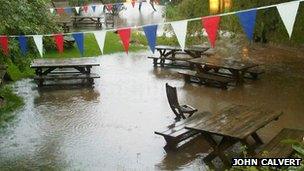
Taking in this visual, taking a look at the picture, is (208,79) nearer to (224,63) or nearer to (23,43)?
(224,63)

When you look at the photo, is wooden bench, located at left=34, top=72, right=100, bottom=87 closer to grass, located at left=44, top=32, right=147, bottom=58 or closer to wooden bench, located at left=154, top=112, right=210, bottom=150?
grass, located at left=44, top=32, right=147, bottom=58

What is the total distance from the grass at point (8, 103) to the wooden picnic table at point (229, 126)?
466 cm

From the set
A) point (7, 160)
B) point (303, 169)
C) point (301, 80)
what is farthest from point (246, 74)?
point (303, 169)

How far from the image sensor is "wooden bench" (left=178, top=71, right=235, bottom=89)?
12.7 meters

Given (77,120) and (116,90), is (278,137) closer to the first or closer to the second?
(77,120)

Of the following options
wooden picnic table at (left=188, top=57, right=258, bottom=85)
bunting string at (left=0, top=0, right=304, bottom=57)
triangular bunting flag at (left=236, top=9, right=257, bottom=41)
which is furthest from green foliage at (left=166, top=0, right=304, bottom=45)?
triangular bunting flag at (left=236, top=9, right=257, bottom=41)

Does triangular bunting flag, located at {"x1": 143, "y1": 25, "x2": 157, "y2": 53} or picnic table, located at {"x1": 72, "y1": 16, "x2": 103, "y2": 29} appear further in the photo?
picnic table, located at {"x1": 72, "y1": 16, "x2": 103, "y2": 29}

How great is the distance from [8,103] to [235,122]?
6.14 meters

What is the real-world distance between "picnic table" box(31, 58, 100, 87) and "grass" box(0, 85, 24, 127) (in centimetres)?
91

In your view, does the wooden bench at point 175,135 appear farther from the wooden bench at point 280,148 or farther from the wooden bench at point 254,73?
the wooden bench at point 254,73

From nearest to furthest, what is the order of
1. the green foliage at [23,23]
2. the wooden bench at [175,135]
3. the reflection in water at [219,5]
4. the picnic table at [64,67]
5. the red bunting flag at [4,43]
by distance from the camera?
the wooden bench at [175,135], the green foliage at [23,23], the red bunting flag at [4,43], the picnic table at [64,67], the reflection in water at [219,5]

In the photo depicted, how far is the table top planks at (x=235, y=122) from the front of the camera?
7.21m

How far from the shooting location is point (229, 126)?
7.45 m

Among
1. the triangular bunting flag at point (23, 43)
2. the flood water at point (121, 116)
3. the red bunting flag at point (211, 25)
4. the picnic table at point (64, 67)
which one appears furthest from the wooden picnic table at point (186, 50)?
the red bunting flag at point (211, 25)
